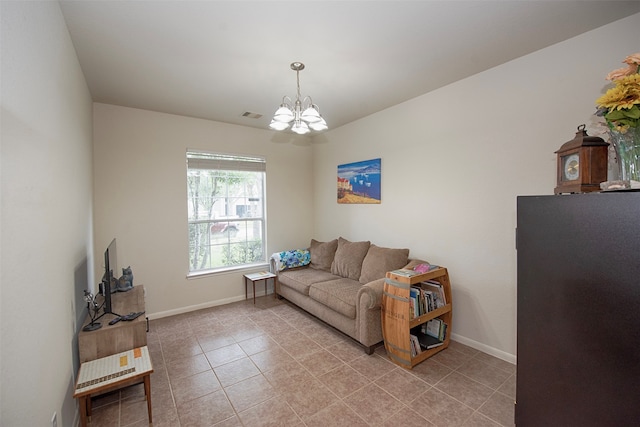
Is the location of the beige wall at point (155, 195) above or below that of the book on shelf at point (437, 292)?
above

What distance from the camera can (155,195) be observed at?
3.63 meters

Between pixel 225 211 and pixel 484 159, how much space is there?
3468 mm

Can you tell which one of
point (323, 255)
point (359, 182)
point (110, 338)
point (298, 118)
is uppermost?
point (298, 118)

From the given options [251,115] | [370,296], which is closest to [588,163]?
[370,296]

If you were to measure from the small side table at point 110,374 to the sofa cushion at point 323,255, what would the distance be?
2.45 metres

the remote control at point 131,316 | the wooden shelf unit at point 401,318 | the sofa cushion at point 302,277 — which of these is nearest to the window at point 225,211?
the sofa cushion at point 302,277

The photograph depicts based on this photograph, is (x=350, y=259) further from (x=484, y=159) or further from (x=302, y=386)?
(x=484, y=159)

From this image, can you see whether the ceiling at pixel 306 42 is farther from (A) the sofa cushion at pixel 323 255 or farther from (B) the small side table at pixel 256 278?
(B) the small side table at pixel 256 278

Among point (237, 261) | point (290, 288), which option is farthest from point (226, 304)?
point (290, 288)

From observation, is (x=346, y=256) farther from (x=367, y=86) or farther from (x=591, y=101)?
(x=591, y=101)

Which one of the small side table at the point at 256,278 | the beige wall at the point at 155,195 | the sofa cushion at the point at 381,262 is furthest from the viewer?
the small side table at the point at 256,278

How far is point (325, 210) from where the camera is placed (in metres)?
4.76

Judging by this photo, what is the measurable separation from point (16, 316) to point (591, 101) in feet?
11.6

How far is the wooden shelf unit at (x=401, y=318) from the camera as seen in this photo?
242 centimetres
